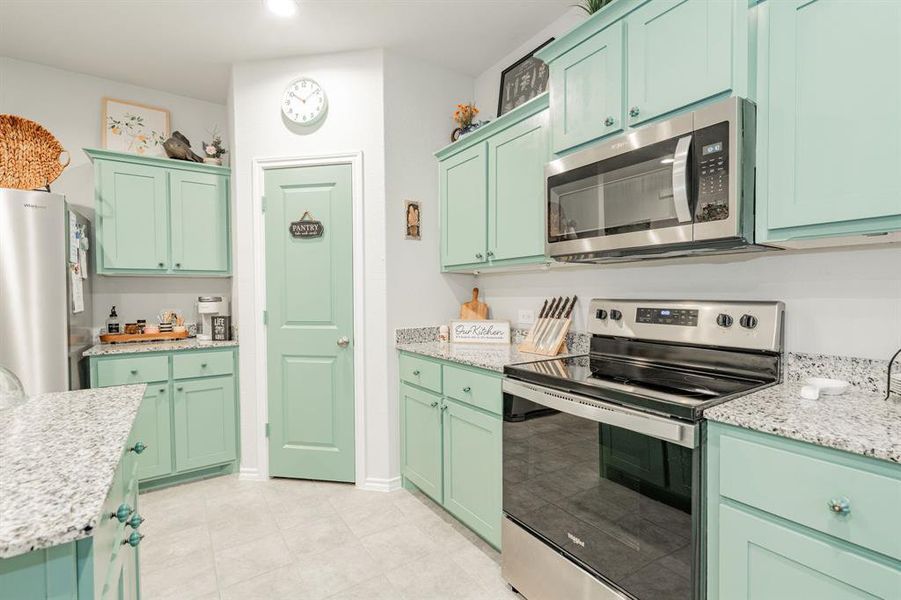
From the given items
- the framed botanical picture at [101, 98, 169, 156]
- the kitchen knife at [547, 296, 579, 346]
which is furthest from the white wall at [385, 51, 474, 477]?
the framed botanical picture at [101, 98, 169, 156]

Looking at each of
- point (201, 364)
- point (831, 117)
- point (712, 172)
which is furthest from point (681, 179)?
point (201, 364)

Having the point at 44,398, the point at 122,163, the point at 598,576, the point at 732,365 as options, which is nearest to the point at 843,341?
the point at 732,365

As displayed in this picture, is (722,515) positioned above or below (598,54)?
below

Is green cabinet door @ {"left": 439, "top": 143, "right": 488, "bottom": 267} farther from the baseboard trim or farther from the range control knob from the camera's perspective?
the baseboard trim

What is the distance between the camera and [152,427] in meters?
2.95

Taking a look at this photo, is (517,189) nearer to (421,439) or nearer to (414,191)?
(414,191)

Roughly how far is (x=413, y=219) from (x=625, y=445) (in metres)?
2.03

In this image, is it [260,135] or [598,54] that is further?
[260,135]

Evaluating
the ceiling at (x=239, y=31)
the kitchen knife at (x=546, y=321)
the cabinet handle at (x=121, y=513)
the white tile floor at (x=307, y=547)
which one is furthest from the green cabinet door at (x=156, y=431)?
the kitchen knife at (x=546, y=321)

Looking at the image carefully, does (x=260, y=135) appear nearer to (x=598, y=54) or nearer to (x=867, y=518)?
(x=598, y=54)

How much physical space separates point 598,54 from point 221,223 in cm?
282

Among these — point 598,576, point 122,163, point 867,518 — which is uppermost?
point 122,163

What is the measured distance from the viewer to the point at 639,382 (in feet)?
5.44

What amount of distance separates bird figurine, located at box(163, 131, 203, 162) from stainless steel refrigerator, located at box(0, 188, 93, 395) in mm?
862
